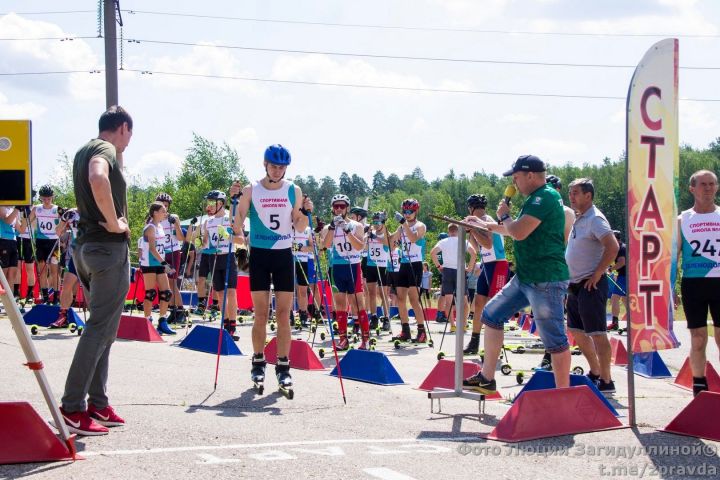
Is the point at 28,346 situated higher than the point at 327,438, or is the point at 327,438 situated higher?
the point at 28,346

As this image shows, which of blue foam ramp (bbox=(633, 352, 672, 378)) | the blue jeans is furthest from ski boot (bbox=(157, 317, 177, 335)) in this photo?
the blue jeans

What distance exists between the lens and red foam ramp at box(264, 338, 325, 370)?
10703mm

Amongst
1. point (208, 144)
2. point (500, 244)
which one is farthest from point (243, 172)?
point (500, 244)

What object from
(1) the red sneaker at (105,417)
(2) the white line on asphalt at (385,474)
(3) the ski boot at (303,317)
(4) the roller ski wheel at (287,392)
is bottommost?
Answer: (3) the ski boot at (303,317)

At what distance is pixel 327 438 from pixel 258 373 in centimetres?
239

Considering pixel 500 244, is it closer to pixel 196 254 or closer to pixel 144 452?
pixel 144 452

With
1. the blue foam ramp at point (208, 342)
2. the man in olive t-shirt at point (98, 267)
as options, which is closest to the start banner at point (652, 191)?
the man in olive t-shirt at point (98, 267)

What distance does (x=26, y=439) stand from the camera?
546cm

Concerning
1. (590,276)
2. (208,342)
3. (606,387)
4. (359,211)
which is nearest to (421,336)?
(359,211)

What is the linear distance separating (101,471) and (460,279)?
342 cm

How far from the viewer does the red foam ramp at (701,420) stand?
21.7ft

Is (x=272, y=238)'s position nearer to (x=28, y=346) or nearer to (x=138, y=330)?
(x=28, y=346)

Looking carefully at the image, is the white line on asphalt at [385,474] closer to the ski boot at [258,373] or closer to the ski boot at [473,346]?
the ski boot at [258,373]

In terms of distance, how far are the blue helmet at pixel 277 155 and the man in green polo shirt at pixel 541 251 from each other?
2.23m
